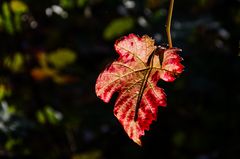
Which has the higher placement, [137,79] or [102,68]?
[102,68]

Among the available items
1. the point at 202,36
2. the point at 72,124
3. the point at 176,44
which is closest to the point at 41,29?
the point at 72,124

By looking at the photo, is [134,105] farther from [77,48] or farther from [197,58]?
[77,48]

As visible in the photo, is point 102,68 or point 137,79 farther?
point 102,68

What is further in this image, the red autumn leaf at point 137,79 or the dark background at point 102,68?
A: the dark background at point 102,68
